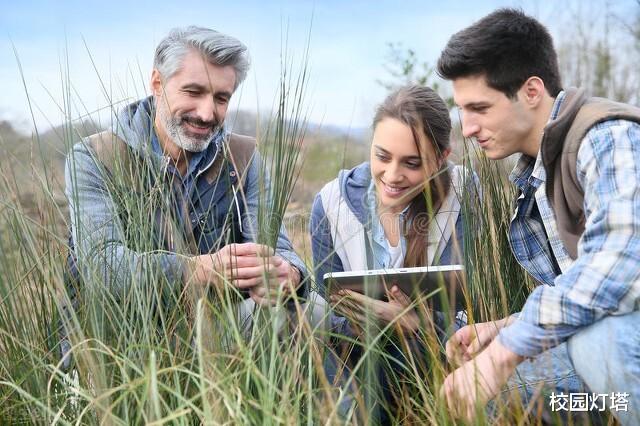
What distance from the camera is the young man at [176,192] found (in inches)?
73.1

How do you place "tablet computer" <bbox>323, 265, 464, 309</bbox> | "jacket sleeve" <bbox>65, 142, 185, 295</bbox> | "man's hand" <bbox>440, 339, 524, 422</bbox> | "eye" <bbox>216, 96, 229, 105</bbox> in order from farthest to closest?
"eye" <bbox>216, 96, 229, 105</bbox>, "tablet computer" <bbox>323, 265, 464, 309</bbox>, "jacket sleeve" <bbox>65, 142, 185, 295</bbox>, "man's hand" <bbox>440, 339, 524, 422</bbox>

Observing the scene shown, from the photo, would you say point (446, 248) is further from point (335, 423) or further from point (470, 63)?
point (335, 423)

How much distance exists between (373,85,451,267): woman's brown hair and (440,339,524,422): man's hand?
0.90m

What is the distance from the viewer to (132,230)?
190cm

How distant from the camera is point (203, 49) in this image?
2707 millimetres

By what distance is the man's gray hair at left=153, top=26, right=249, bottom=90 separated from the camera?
2.71 metres

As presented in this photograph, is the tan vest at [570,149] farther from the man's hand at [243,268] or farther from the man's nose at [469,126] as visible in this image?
the man's hand at [243,268]

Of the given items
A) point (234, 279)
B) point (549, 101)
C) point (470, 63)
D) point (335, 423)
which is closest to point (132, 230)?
point (234, 279)

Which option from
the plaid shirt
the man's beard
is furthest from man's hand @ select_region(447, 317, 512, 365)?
the man's beard

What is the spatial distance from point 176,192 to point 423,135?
775 mm

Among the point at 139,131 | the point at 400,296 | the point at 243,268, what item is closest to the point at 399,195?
the point at 400,296

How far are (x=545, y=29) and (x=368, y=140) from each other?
2.41 feet

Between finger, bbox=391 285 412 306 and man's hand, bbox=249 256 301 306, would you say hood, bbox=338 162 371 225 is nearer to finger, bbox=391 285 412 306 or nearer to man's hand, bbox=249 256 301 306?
man's hand, bbox=249 256 301 306

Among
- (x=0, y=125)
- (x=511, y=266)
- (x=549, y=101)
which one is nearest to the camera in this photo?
(x=549, y=101)
